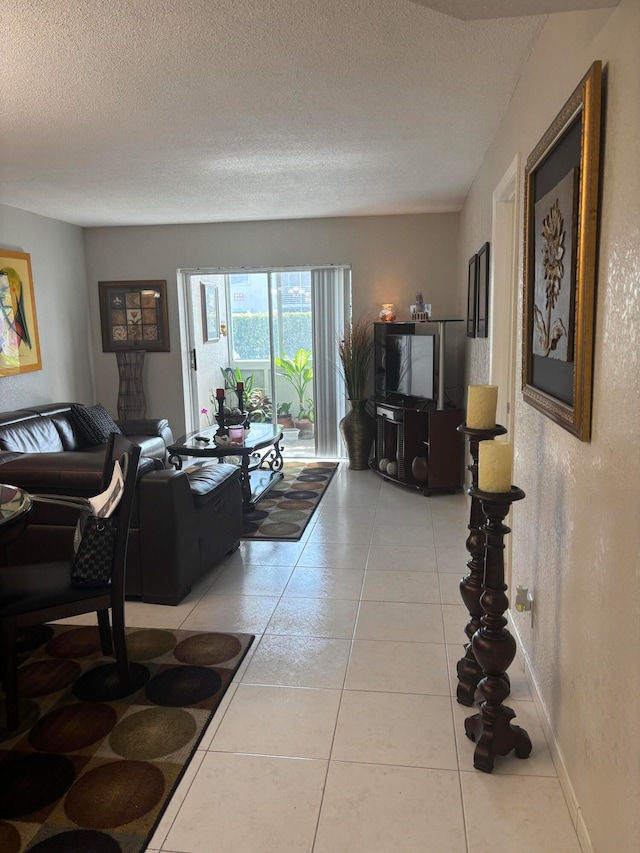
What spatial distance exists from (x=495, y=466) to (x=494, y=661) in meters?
0.67

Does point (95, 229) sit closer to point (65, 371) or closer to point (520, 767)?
point (65, 371)

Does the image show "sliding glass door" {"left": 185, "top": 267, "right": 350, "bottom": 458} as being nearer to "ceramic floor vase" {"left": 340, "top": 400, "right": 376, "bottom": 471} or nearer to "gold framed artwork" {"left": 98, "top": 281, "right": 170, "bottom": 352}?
"gold framed artwork" {"left": 98, "top": 281, "right": 170, "bottom": 352}

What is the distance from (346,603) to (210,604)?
0.72 m

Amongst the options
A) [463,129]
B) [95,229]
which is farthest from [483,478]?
Result: [95,229]

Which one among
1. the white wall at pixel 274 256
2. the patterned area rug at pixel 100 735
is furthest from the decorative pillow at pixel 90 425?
the patterned area rug at pixel 100 735

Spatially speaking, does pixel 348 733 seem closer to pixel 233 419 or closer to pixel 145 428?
pixel 233 419

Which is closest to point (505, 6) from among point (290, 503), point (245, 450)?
point (245, 450)

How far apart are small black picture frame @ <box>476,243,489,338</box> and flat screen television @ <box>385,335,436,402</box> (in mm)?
1069

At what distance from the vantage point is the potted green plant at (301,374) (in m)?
7.20

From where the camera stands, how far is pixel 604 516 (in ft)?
5.17

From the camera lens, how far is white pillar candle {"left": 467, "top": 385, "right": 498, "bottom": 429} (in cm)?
230

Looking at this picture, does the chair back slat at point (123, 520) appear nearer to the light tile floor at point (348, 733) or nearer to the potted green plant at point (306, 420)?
the light tile floor at point (348, 733)

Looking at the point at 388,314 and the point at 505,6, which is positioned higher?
the point at 505,6

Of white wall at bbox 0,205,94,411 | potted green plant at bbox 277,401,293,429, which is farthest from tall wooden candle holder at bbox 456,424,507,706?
potted green plant at bbox 277,401,293,429
